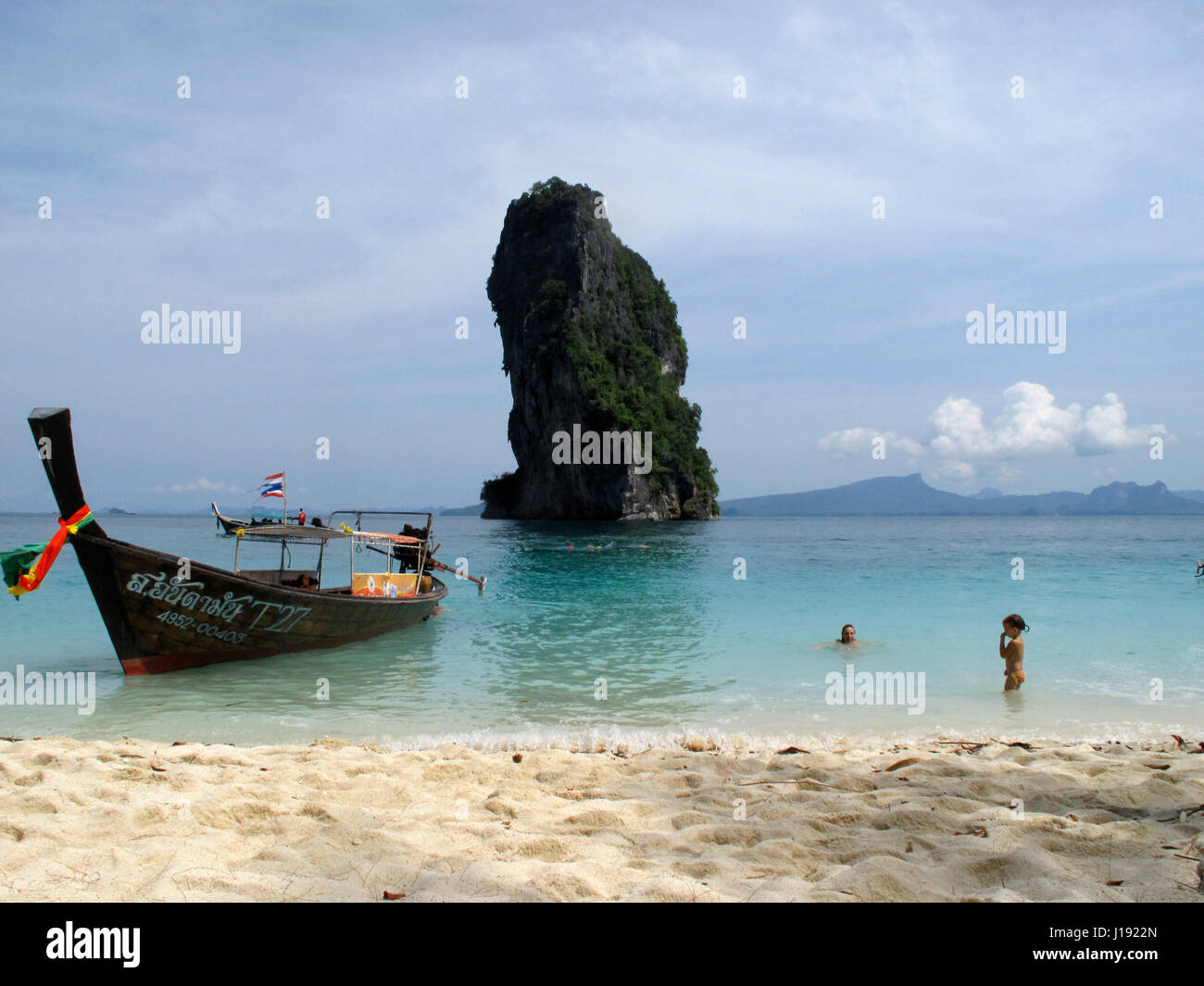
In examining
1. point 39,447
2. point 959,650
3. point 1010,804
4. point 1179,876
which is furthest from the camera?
point 959,650

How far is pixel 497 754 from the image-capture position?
618 centimetres

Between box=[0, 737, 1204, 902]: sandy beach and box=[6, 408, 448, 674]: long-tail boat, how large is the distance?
3650 mm

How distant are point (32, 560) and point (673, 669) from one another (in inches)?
319

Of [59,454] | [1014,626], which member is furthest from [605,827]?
[59,454]

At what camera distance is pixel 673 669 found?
434 inches

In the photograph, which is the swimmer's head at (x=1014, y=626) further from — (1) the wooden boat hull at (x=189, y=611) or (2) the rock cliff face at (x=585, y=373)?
(2) the rock cliff face at (x=585, y=373)

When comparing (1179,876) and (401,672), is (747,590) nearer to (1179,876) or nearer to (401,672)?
(401,672)

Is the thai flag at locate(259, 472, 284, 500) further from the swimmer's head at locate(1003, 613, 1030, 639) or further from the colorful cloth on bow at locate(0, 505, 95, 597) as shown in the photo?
the swimmer's head at locate(1003, 613, 1030, 639)

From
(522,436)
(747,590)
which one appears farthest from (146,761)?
(522,436)

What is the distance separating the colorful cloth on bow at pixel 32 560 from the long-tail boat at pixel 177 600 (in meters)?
0.02

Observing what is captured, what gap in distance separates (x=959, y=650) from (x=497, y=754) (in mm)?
9011

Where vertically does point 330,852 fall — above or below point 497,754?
above

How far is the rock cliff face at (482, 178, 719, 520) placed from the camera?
74.4m

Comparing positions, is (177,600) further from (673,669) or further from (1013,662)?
(1013,662)
